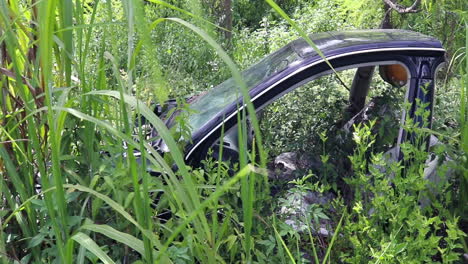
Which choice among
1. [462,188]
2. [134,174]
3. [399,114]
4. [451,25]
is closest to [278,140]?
[399,114]

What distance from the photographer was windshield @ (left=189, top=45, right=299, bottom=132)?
3410mm

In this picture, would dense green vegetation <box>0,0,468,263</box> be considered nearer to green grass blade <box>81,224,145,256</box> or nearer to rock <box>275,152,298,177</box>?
green grass blade <box>81,224,145,256</box>

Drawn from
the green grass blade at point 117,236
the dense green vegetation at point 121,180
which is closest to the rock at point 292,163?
the dense green vegetation at point 121,180

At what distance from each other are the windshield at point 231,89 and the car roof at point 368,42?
11 cm

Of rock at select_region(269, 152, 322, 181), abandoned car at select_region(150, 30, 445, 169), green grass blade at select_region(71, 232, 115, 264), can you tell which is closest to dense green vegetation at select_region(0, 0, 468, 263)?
green grass blade at select_region(71, 232, 115, 264)

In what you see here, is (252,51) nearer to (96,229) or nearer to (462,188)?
(462,188)

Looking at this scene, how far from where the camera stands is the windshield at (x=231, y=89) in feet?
11.2

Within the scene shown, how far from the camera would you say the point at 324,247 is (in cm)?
251

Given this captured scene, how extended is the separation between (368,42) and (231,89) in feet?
2.87

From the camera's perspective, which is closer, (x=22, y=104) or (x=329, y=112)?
(x=22, y=104)

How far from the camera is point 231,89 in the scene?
3.78 meters

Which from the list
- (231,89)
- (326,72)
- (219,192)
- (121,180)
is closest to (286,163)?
(231,89)

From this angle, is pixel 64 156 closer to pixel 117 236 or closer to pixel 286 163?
pixel 117 236

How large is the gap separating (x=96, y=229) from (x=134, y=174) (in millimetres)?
225
